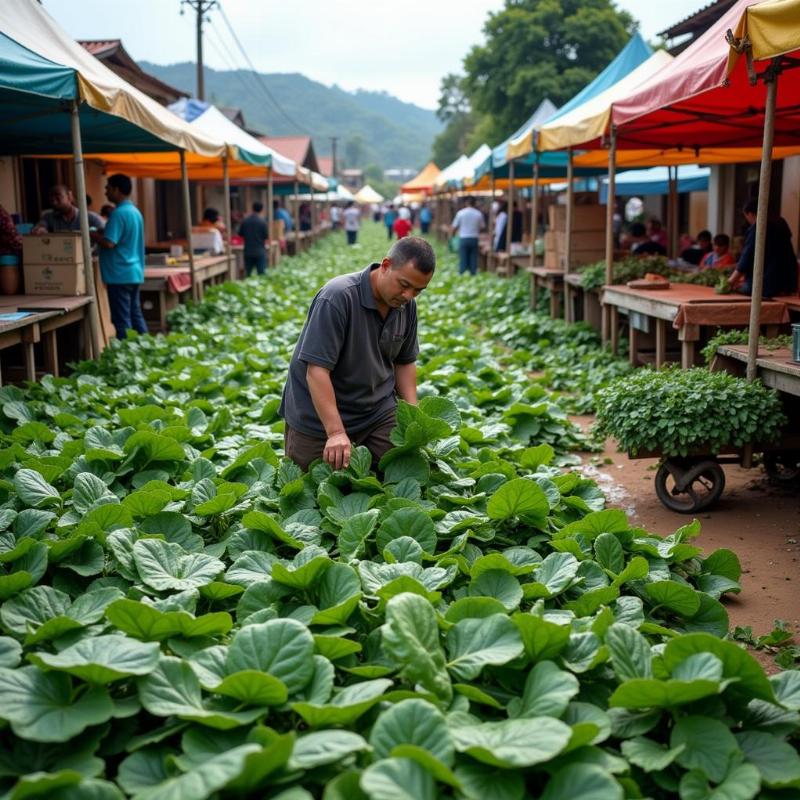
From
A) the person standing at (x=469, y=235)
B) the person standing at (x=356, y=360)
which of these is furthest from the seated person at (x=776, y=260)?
the person standing at (x=469, y=235)

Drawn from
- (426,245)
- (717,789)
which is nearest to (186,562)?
(426,245)

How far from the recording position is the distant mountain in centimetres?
15862

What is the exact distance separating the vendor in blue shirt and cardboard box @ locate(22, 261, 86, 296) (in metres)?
1.12

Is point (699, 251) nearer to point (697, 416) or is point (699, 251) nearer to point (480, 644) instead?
point (697, 416)

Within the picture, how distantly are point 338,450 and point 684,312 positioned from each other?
379 centimetres

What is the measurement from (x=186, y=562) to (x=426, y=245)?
5.56 ft

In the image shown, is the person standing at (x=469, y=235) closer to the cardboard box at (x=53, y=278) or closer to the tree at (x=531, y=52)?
the cardboard box at (x=53, y=278)

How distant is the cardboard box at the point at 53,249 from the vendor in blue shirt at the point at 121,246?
1.07 m

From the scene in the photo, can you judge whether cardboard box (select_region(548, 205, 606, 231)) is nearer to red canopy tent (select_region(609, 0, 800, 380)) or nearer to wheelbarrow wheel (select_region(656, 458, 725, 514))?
red canopy tent (select_region(609, 0, 800, 380))

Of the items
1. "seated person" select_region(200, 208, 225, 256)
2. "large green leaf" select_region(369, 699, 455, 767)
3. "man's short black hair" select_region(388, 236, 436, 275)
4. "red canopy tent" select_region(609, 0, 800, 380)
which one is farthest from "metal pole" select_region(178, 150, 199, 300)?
"large green leaf" select_region(369, 699, 455, 767)

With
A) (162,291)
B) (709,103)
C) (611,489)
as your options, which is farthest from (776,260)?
(162,291)

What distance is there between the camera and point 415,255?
4117 mm

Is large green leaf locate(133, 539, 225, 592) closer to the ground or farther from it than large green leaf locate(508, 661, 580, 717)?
farther from it

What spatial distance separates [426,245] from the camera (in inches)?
166
